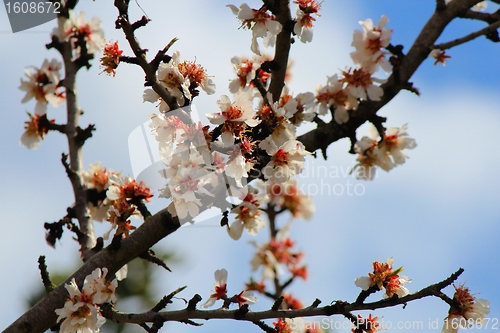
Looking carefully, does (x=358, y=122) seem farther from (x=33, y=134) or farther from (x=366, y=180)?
(x=33, y=134)

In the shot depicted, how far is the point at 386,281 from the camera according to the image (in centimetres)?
287

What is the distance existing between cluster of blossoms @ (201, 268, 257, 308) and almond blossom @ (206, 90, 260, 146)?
0.76m

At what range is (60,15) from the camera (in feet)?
12.1

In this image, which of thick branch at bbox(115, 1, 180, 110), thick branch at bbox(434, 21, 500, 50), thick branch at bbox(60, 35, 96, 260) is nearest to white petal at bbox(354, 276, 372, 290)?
thick branch at bbox(434, 21, 500, 50)

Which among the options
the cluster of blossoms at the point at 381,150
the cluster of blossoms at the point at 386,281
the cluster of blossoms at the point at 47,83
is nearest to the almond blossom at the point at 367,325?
the cluster of blossoms at the point at 386,281

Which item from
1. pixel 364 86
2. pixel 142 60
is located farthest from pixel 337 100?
pixel 142 60

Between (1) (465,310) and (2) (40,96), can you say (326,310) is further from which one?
(2) (40,96)

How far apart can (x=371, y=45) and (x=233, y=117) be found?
899 mm

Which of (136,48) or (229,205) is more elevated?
(136,48)

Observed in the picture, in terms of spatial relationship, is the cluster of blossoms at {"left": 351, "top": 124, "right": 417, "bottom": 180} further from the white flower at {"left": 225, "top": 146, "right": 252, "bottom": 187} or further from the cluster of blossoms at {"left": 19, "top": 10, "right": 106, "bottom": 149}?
the cluster of blossoms at {"left": 19, "top": 10, "right": 106, "bottom": 149}

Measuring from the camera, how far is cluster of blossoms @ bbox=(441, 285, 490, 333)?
Result: 108 inches

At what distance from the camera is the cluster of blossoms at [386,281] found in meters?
2.84

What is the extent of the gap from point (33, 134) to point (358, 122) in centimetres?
207

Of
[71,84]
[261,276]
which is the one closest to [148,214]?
[71,84]
